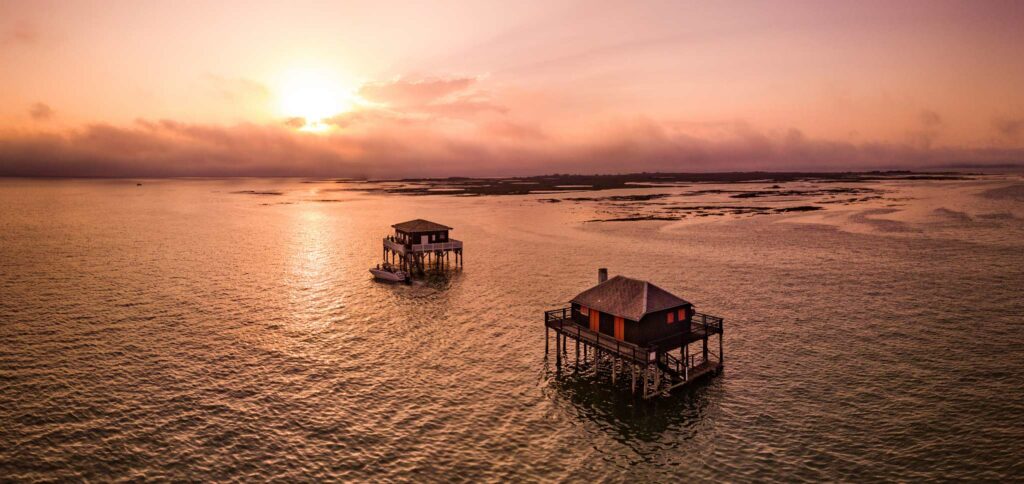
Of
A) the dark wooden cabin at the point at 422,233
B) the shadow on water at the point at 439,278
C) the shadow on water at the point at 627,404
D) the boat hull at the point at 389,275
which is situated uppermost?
the dark wooden cabin at the point at 422,233

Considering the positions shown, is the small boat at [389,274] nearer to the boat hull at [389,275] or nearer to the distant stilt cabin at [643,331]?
the boat hull at [389,275]

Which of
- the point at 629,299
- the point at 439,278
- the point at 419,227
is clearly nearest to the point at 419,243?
the point at 419,227

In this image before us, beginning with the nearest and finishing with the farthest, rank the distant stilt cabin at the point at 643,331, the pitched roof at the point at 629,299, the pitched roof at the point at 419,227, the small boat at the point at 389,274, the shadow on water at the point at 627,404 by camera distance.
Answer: the shadow on water at the point at 627,404, the distant stilt cabin at the point at 643,331, the pitched roof at the point at 629,299, the small boat at the point at 389,274, the pitched roof at the point at 419,227

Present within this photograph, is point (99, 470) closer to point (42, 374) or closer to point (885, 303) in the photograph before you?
point (42, 374)

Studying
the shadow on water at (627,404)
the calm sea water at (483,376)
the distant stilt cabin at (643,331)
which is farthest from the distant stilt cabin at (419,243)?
the shadow on water at (627,404)

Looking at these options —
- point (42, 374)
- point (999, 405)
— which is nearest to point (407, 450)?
point (42, 374)

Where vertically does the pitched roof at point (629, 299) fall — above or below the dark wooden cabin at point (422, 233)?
below

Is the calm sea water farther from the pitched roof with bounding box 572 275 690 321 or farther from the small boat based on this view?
the pitched roof with bounding box 572 275 690 321

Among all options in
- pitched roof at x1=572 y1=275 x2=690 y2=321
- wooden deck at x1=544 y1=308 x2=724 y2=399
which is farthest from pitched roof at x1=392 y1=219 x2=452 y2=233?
pitched roof at x1=572 y1=275 x2=690 y2=321
